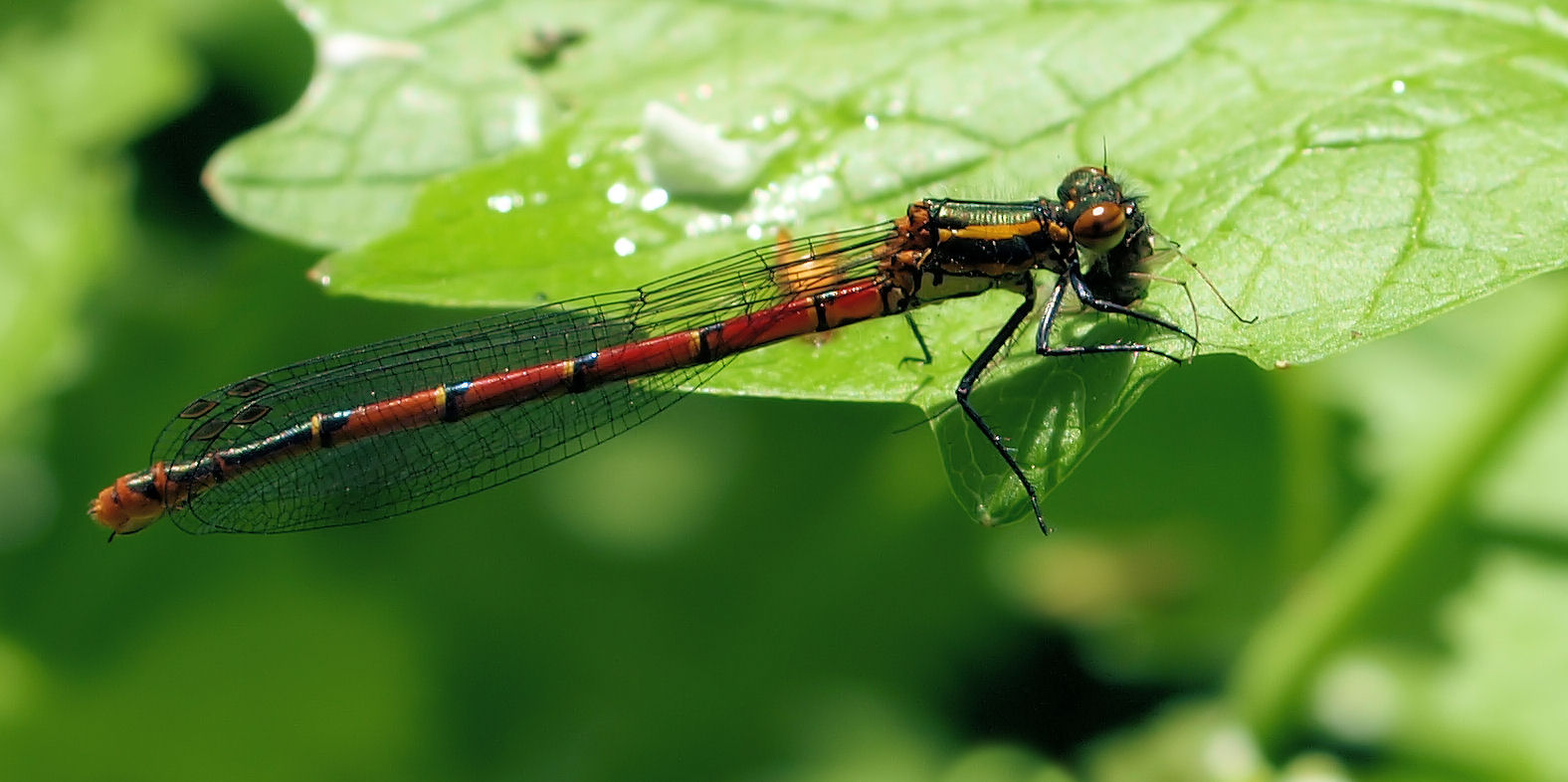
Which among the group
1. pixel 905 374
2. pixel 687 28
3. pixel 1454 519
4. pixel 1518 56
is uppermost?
pixel 687 28

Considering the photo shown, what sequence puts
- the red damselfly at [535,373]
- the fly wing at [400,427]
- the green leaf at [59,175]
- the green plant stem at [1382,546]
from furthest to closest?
→ the green leaf at [59,175], the fly wing at [400,427], the green plant stem at [1382,546], the red damselfly at [535,373]

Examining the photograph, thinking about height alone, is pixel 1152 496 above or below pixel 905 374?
below

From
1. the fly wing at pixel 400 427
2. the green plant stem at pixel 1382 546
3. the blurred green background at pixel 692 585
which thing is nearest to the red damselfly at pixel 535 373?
the fly wing at pixel 400 427

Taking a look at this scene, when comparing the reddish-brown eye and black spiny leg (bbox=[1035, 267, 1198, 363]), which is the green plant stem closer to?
black spiny leg (bbox=[1035, 267, 1198, 363])

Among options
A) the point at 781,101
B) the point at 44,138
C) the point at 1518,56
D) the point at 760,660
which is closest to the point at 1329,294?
the point at 1518,56

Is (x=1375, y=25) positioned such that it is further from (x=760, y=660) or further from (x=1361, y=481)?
(x=760, y=660)

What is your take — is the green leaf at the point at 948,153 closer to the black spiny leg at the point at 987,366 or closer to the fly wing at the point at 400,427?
the black spiny leg at the point at 987,366

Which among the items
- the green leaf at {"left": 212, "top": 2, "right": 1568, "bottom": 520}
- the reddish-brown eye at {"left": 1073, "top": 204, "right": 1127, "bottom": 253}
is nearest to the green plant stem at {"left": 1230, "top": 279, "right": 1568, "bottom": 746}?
the green leaf at {"left": 212, "top": 2, "right": 1568, "bottom": 520}
